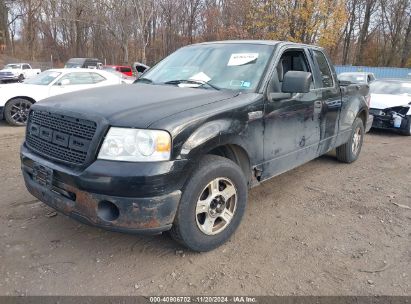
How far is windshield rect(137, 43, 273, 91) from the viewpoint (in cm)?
368

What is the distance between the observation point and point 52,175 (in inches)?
115

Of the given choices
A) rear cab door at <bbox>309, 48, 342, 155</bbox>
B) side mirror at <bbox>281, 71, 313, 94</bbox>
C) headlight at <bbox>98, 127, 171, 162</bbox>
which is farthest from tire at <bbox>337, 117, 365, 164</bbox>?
headlight at <bbox>98, 127, 171, 162</bbox>

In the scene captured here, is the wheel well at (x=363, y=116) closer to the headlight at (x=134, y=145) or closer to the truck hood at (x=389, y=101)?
the truck hood at (x=389, y=101)

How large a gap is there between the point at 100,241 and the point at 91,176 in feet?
3.30

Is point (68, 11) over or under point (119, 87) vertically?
over

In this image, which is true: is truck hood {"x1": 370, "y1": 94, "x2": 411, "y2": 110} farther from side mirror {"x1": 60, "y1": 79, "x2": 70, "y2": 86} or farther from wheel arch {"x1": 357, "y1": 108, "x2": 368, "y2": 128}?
side mirror {"x1": 60, "y1": 79, "x2": 70, "y2": 86}

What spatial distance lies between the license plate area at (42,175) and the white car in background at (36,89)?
6240 mm

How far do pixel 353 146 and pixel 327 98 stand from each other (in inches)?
69.4

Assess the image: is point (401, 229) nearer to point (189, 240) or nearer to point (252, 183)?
point (252, 183)

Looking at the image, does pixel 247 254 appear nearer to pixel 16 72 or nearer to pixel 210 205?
pixel 210 205

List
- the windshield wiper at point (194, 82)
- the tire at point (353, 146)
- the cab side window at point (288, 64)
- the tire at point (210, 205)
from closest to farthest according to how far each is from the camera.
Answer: the tire at point (210, 205)
the windshield wiper at point (194, 82)
the cab side window at point (288, 64)
the tire at point (353, 146)

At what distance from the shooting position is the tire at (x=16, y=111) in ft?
30.3

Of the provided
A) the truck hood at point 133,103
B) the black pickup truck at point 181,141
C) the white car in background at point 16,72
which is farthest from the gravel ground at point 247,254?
the white car in background at point 16,72

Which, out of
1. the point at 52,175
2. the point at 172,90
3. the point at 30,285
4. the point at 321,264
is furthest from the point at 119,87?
the point at 321,264
